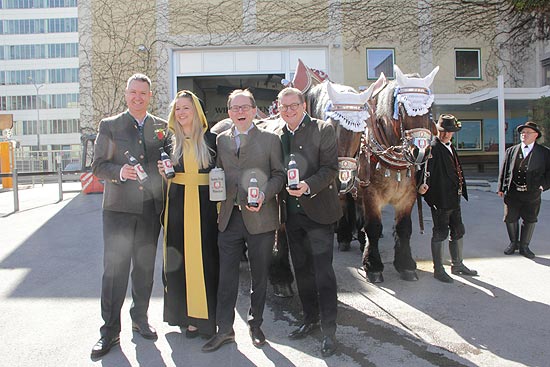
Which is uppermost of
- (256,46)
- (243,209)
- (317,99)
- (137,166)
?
(256,46)

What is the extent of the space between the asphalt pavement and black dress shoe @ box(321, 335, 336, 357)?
1.9 inches

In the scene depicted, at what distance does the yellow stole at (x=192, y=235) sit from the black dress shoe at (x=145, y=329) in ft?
1.17

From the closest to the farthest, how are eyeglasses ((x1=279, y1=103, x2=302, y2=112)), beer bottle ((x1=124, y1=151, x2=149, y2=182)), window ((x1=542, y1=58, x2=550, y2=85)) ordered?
1. beer bottle ((x1=124, y1=151, x2=149, y2=182))
2. eyeglasses ((x1=279, y1=103, x2=302, y2=112))
3. window ((x1=542, y1=58, x2=550, y2=85))

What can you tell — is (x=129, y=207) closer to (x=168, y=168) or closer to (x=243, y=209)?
(x=168, y=168)

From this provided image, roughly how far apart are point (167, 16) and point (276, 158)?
1494cm

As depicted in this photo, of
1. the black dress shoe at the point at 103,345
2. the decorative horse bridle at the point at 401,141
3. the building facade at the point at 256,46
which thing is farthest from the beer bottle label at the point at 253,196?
the building facade at the point at 256,46

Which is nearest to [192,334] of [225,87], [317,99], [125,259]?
[125,259]

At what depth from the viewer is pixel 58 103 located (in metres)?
65.4

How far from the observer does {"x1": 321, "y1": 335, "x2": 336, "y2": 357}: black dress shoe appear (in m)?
3.33

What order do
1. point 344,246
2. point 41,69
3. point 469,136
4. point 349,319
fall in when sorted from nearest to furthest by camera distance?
1. point 349,319
2. point 344,246
3. point 469,136
4. point 41,69

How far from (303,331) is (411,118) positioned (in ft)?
8.13

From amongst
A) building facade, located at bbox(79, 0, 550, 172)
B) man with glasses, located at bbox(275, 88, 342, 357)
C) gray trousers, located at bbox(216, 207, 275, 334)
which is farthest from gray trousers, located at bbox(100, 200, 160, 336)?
building facade, located at bbox(79, 0, 550, 172)

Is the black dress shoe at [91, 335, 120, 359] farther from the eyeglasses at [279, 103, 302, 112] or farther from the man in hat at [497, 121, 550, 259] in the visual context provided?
the man in hat at [497, 121, 550, 259]

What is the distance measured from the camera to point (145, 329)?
12.3 feet
